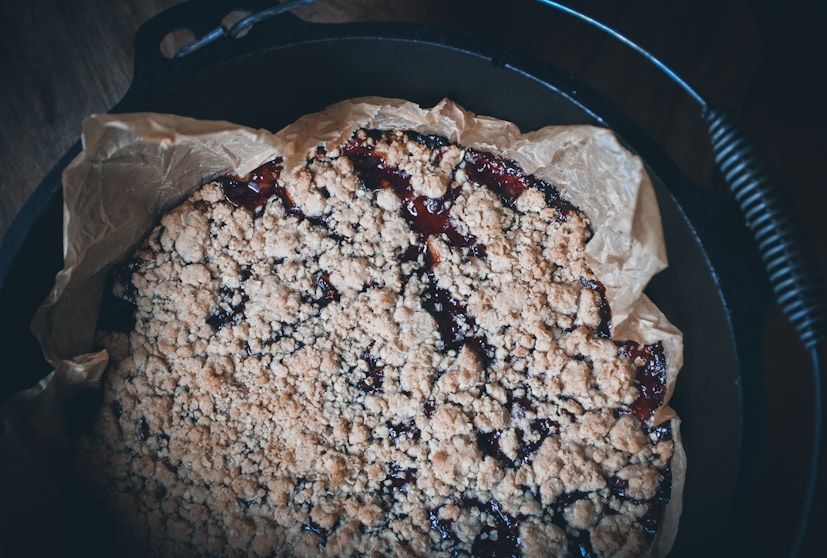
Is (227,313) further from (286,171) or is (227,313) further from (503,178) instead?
(503,178)

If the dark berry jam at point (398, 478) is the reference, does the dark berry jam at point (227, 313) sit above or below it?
above

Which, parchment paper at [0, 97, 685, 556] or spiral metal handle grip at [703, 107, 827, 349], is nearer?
spiral metal handle grip at [703, 107, 827, 349]

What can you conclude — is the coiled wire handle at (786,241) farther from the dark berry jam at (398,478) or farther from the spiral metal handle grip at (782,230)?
the dark berry jam at (398,478)

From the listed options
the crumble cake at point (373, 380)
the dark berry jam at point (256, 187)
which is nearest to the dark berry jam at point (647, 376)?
the crumble cake at point (373, 380)

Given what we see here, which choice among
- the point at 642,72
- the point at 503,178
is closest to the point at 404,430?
the point at 503,178

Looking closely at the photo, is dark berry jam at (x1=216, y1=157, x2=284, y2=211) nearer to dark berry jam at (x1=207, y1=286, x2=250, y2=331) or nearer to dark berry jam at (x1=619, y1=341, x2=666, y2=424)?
dark berry jam at (x1=207, y1=286, x2=250, y2=331)

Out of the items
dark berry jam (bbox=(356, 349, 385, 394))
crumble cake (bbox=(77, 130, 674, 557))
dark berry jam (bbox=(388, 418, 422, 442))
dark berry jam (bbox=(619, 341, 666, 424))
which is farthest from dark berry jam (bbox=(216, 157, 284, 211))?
dark berry jam (bbox=(619, 341, 666, 424))
